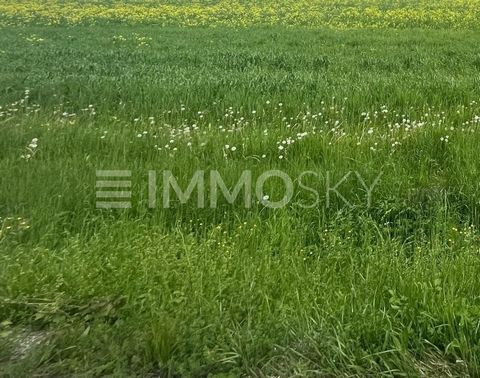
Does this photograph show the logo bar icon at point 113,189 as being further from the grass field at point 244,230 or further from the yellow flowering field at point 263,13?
the yellow flowering field at point 263,13

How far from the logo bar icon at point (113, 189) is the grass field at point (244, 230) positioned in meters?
0.07

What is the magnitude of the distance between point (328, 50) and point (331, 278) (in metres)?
11.9

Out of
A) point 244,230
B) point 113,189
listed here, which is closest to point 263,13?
point 113,189

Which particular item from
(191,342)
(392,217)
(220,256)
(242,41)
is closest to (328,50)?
(242,41)

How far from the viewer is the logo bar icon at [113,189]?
4504 millimetres

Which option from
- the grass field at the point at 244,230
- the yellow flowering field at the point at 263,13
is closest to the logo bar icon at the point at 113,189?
the grass field at the point at 244,230

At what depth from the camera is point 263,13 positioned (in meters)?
25.2

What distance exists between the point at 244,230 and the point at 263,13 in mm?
Answer: 23104

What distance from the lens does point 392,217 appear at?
4512 millimetres

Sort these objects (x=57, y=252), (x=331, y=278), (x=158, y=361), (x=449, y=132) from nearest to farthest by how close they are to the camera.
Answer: (x=158, y=361)
(x=331, y=278)
(x=57, y=252)
(x=449, y=132)

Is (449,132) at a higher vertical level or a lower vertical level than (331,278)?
higher

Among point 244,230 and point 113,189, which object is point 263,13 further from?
point 244,230

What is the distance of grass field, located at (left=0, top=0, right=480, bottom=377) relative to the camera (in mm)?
2658

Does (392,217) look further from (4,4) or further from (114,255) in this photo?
(4,4)
